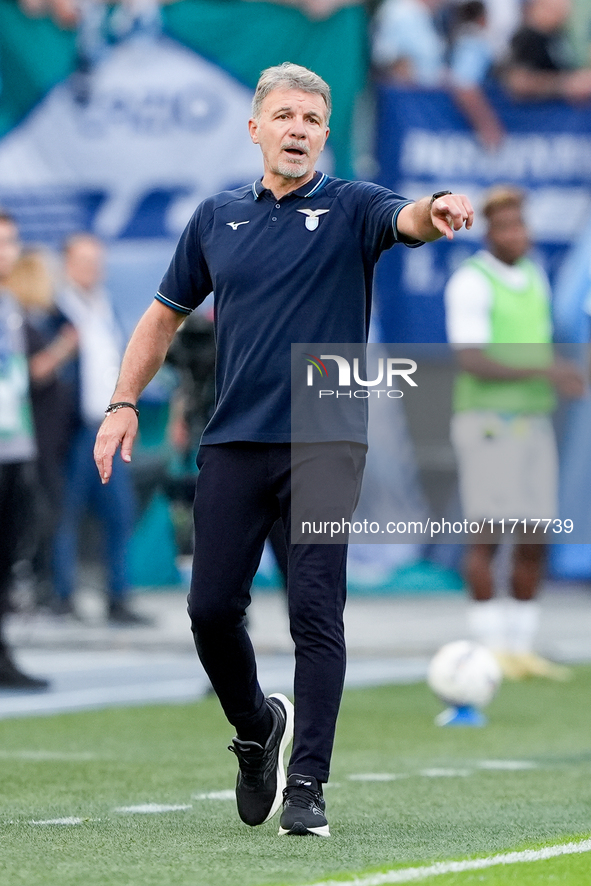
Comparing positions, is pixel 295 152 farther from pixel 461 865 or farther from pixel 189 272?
pixel 461 865

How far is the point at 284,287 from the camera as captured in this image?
16.0 ft

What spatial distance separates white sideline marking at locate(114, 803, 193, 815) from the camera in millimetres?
5273

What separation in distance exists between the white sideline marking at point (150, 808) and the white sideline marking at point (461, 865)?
1.29m

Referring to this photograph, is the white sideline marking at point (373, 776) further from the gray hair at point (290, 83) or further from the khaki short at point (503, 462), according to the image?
the khaki short at point (503, 462)

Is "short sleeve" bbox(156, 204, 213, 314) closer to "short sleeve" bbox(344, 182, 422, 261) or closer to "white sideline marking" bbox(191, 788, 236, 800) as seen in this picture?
"short sleeve" bbox(344, 182, 422, 261)

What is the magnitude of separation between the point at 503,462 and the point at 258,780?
4867 mm

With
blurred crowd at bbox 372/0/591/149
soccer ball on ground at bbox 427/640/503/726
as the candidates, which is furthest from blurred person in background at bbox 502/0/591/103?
soccer ball on ground at bbox 427/640/503/726

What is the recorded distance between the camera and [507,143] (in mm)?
14047

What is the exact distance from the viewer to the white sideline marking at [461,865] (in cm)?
392

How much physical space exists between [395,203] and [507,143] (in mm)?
9546

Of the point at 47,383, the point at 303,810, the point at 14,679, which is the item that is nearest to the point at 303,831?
the point at 303,810

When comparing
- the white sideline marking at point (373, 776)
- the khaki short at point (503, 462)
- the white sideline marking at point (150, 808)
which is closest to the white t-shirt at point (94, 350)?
the khaki short at point (503, 462)

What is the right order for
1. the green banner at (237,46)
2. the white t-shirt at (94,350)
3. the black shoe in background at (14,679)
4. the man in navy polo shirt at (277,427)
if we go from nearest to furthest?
the man in navy polo shirt at (277,427), the black shoe in background at (14,679), the white t-shirt at (94,350), the green banner at (237,46)

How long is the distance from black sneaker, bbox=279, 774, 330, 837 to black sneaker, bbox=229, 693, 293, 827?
242mm
